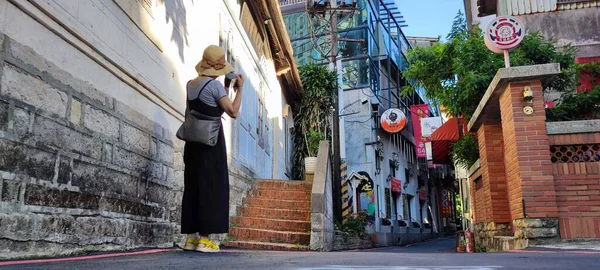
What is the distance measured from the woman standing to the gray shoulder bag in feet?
0.17

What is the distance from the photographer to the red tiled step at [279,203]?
25.8ft

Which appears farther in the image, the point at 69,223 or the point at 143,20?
the point at 143,20

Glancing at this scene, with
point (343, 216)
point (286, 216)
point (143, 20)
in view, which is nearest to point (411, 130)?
point (343, 216)

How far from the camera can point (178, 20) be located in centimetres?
591

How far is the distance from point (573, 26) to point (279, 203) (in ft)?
26.5

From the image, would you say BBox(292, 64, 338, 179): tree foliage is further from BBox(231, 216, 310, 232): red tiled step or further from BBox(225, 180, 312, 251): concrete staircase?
BBox(231, 216, 310, 232): red tiled step

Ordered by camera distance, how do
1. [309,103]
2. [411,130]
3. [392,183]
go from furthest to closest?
[411,130], [392,183], [309,103]

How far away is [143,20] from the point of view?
4.78m

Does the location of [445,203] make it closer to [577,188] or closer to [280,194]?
[280,194]

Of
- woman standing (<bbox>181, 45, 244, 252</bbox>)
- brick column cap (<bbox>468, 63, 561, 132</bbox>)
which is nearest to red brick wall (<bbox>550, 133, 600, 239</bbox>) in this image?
brick column cap (<bbox>468, 63, 561, 132</bbox>)

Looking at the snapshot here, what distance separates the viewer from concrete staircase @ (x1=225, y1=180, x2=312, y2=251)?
22.1 ft

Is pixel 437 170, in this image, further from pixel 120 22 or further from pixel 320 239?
pixel 120 22

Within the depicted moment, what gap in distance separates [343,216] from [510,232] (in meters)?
6.24

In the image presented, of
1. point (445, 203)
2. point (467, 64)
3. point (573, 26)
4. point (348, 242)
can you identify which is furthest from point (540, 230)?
point (445, 203)
